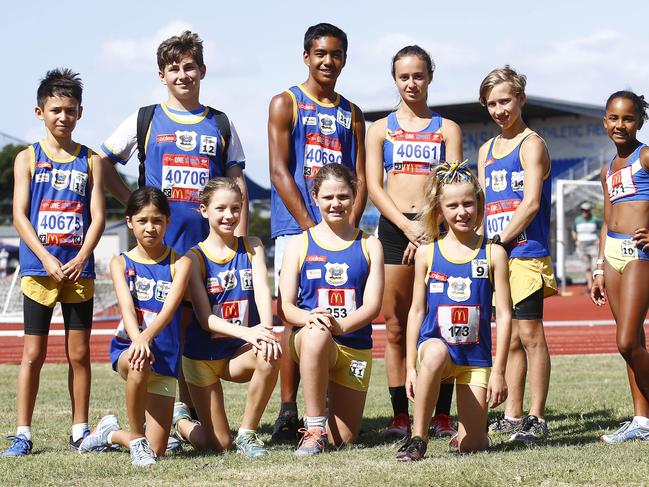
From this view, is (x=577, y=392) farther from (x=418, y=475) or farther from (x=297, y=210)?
(x=418, y=475)

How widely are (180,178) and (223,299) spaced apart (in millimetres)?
846

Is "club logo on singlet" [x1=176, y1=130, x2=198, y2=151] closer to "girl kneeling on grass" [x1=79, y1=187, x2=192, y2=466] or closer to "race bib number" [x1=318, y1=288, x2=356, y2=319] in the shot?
"girl kneeling on grass" [x1=79, y1=187, x2=192, y2=466]

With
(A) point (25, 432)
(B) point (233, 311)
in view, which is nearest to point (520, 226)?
(B) point (233, 311)

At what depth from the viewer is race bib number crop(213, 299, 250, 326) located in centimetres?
543

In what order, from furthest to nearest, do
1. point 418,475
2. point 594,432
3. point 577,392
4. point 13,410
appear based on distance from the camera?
point 577,392 → point 13,410 → point 594,432 → point 418,475

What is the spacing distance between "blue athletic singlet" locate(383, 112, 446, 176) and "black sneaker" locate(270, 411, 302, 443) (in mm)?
1575

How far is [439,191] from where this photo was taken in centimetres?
529

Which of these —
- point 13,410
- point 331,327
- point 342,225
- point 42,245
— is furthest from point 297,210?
point 13,410

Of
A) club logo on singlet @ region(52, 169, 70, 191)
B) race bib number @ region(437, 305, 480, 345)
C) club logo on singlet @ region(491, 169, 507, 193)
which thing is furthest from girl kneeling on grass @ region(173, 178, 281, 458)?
club logo on singlet @ region(491, 169, 507, 193)

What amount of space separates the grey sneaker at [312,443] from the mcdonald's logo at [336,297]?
2.21ft

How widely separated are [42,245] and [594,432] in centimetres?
329

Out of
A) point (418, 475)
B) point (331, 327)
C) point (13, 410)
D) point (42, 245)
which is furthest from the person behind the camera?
point (13, 410)

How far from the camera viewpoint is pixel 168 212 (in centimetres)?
539

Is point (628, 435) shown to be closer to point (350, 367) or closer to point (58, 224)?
point (350, 367)
